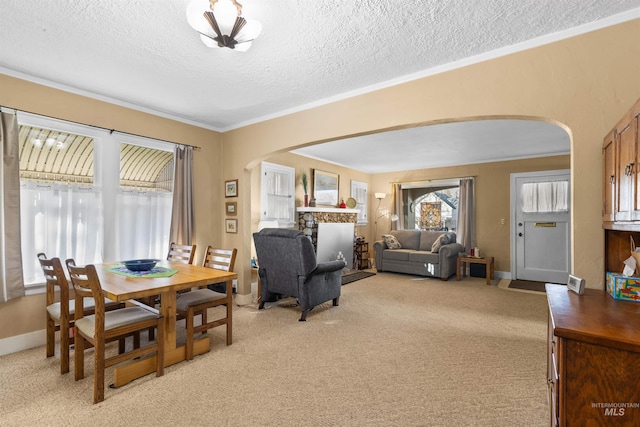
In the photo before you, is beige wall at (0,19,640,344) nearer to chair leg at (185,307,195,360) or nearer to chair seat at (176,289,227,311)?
chair seat at (176,289,227,311)

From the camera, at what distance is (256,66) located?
105 inches

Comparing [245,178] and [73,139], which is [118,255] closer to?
[73,139]

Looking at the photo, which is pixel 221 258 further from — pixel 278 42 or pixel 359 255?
pixel 359 255

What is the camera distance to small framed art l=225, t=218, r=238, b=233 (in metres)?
4.39

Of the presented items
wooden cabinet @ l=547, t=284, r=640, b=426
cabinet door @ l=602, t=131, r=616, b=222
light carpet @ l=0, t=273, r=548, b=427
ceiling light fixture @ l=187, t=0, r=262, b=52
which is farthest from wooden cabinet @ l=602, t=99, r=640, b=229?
ceiling light fixture @ l=187, t=0, r=262, b=52

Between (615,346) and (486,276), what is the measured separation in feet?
17.6

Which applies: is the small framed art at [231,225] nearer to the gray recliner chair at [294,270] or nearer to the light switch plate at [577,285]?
the gray recliner chair at [294,270]

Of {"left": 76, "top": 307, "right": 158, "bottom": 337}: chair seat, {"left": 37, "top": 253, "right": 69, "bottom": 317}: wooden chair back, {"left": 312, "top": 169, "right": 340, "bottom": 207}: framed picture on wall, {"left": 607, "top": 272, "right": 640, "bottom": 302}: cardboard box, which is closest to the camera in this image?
{"left": 607, "top": 272, "right": 640, "bottom": 302}: cardboard box

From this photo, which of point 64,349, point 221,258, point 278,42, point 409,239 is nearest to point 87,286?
point 64,349

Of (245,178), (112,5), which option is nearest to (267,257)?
(245,178)

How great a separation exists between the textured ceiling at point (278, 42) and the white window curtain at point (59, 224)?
42.8 inches

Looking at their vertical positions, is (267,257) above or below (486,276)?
above

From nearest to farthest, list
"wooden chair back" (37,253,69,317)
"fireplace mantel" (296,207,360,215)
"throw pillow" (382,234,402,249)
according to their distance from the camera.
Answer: "wooden chair back" (37,253,69,317), "fireplace mantel" (296,207,360,215), "throw pillow" (382,234,402,249)

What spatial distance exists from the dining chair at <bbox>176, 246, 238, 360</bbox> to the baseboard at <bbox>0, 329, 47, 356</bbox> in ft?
4.50
